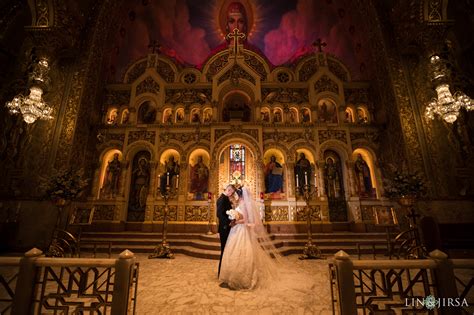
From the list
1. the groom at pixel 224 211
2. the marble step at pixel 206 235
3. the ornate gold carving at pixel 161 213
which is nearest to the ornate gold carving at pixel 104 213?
the marble step at pixel 206 235

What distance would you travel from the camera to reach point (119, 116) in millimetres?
12109

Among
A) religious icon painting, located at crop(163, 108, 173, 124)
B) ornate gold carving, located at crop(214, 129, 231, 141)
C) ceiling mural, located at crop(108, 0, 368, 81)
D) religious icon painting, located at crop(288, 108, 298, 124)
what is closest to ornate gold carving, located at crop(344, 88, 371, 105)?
ceiling mural, located at crop(108, 0, 368, 81)

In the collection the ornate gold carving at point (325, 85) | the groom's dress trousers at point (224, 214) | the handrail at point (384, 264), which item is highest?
the ornate gold carving at point (325, 85)

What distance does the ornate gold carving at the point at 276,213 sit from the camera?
10297mm

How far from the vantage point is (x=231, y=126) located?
37.8ft

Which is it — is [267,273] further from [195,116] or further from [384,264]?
[195,116]

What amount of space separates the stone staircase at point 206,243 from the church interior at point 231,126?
0.08 meters

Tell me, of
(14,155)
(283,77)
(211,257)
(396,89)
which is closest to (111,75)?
(14,155)

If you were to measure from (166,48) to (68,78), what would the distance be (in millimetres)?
6443

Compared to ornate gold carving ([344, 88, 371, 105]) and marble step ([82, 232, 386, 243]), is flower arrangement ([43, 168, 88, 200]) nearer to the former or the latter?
marble step ([82, 232, 386, 243])

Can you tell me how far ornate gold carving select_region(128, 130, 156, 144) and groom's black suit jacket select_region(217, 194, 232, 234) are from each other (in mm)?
8150

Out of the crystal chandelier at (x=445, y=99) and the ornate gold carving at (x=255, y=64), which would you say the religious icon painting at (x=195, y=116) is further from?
the crystal chandelier at (x=445, y=99)

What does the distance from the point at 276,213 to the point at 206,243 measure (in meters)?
3.85

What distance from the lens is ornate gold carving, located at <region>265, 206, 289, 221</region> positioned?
10.3 meters
